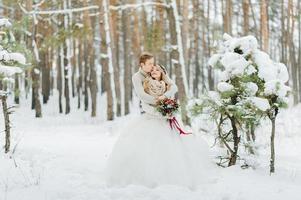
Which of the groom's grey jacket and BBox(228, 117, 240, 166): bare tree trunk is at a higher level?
the groom's grey jacket

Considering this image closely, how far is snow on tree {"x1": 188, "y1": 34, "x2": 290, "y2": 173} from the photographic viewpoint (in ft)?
23.5

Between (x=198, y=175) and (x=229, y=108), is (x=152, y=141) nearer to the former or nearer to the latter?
(x=198, y=175)

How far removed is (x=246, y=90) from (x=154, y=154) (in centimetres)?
185

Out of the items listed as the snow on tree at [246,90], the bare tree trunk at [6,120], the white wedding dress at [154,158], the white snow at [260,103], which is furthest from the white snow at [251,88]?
the bare tree trunk at [6,120]

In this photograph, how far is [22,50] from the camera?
30.6ft

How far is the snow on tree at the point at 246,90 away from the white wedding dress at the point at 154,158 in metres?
0.83

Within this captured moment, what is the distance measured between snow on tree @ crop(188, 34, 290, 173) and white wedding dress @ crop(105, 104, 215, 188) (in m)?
0.83

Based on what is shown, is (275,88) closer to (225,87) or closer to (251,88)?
(251,88)

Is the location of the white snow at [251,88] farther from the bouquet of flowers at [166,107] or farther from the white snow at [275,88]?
the bouquet of flowers at [166,107]

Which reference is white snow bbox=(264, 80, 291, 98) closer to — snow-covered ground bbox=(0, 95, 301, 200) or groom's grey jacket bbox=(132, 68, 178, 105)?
snow-covered ground bbox=(0, 95, 301, 200)

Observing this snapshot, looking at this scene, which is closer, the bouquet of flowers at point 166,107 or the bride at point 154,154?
the bride at point 154,154

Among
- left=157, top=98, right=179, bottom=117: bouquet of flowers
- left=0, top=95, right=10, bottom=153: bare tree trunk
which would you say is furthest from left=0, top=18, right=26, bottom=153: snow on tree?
left=157, top=98, right=179, bottom=117: bouquet of flowers

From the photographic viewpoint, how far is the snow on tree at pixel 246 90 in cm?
718

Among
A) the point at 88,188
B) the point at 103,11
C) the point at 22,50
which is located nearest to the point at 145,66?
the point at 88,188
